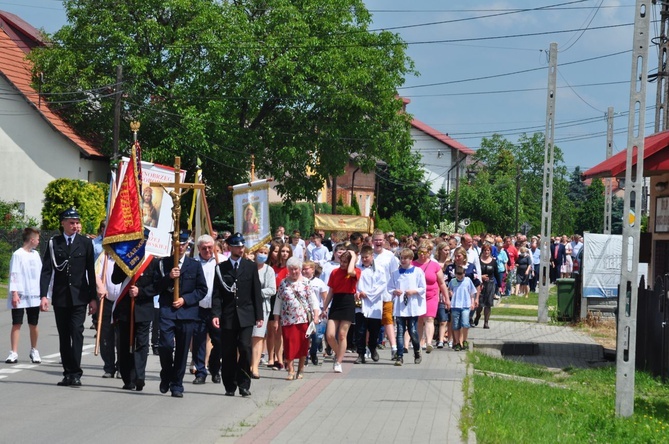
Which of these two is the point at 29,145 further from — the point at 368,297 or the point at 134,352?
the point at 134,352

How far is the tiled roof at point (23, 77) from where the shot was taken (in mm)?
46375

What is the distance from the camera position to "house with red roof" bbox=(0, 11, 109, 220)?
1816 inches

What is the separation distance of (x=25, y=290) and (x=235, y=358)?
4.26m

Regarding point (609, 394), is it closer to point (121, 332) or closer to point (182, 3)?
point (121, 332)

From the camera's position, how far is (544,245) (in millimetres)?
27469

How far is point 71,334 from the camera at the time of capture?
43.4 ft

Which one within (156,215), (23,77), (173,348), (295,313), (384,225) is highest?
(23,77)

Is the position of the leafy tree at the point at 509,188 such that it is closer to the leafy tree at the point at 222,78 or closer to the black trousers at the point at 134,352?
the leafy tree at the point at 222,78

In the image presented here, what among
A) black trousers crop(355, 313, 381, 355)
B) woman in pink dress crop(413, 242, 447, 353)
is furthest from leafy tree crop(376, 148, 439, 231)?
black trousers crop(355, 313, 381, 355)

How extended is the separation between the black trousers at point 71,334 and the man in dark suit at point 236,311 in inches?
62.7

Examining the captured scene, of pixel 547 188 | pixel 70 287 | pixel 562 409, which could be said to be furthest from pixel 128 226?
pixel 547 188

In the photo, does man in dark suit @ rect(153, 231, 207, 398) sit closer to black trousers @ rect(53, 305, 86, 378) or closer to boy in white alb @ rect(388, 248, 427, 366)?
black trousers @ rect(53, 305, 86, 378)

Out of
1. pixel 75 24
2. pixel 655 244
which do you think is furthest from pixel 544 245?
pixel 75 24

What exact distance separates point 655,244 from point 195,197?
10261 mm
